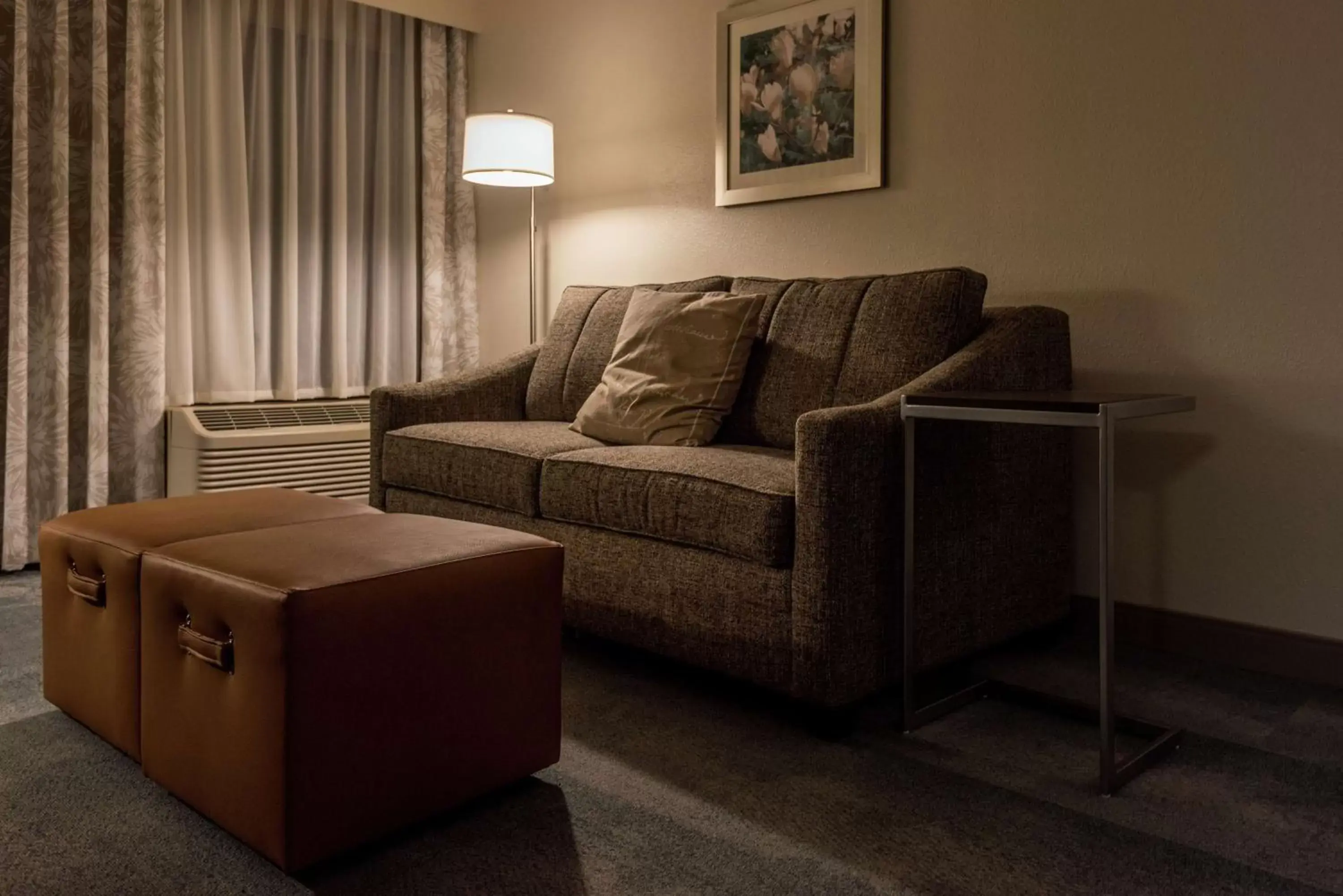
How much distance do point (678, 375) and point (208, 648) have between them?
1445 millimetres

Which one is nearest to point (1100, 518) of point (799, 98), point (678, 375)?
point (678, 375)

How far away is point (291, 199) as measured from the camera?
376 centimetres

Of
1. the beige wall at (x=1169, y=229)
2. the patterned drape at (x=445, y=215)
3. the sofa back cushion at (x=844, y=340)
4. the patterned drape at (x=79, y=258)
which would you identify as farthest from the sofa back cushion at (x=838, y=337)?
the patterned drape at (x=79, y=258)

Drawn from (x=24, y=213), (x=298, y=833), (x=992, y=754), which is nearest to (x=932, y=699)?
(x=992, y=754)

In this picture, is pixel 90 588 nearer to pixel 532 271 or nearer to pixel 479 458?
pixel 479 458

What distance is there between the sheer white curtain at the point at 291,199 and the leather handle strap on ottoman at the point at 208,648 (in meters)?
2.28

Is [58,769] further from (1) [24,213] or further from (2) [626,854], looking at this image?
(1) [24,213]

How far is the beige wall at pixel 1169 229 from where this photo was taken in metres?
2.20

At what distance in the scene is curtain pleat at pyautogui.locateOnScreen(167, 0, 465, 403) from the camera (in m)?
3.54

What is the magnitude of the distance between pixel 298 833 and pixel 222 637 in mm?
286

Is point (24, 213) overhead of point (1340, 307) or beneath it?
overhead

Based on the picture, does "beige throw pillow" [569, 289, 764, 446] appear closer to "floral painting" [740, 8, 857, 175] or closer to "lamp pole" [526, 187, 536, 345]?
"floral painting" [740, 8, 857, 175]

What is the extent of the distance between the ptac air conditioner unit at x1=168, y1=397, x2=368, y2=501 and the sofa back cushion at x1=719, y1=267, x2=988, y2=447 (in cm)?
151

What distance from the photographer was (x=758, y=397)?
8.64 feet
